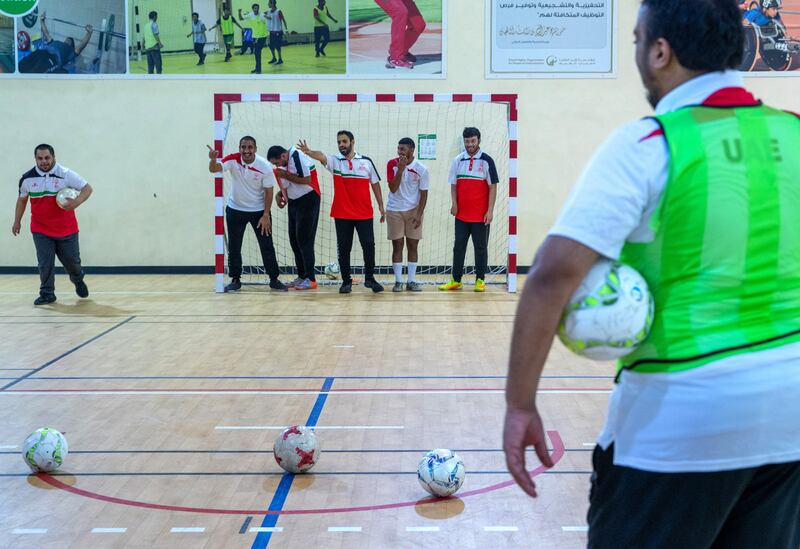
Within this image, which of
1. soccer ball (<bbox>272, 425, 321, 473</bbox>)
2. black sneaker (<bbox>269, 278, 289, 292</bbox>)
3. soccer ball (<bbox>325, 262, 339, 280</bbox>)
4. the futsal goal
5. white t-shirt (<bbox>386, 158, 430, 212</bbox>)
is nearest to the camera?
soccer ball (<bbox>272, 425, 321, 473</bbox>)

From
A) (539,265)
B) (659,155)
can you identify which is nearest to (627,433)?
(539,265)

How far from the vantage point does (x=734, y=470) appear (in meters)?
1.82

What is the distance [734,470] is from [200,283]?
11880 mm

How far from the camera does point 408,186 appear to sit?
476 inches

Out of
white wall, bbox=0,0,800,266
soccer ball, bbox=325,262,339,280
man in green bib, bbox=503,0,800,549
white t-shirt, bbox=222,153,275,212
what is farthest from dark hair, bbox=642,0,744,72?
white wall, bbox=0,0,800,266

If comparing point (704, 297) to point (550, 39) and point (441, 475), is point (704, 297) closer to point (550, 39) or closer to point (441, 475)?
point (441, 475)

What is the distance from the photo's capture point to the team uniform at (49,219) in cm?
1085

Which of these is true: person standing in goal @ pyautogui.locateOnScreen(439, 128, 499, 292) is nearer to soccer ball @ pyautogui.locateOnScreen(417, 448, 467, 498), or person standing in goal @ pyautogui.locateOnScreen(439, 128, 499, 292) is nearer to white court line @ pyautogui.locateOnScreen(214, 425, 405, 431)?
white court line @ pyautogui.locateOnScreen(214, 425, 405, 431)

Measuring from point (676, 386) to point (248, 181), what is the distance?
34.6ft

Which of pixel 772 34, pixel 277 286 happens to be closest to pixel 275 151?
pixel 277 286

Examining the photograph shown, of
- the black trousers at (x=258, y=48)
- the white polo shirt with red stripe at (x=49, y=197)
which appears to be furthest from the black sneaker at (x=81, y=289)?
the black trousers at (x=258, y=48)

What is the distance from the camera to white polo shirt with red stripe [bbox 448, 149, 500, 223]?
464 inches

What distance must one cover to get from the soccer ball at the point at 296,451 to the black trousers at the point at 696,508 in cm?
272

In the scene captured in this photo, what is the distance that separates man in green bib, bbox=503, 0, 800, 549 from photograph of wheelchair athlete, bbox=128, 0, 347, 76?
12.2 metres
